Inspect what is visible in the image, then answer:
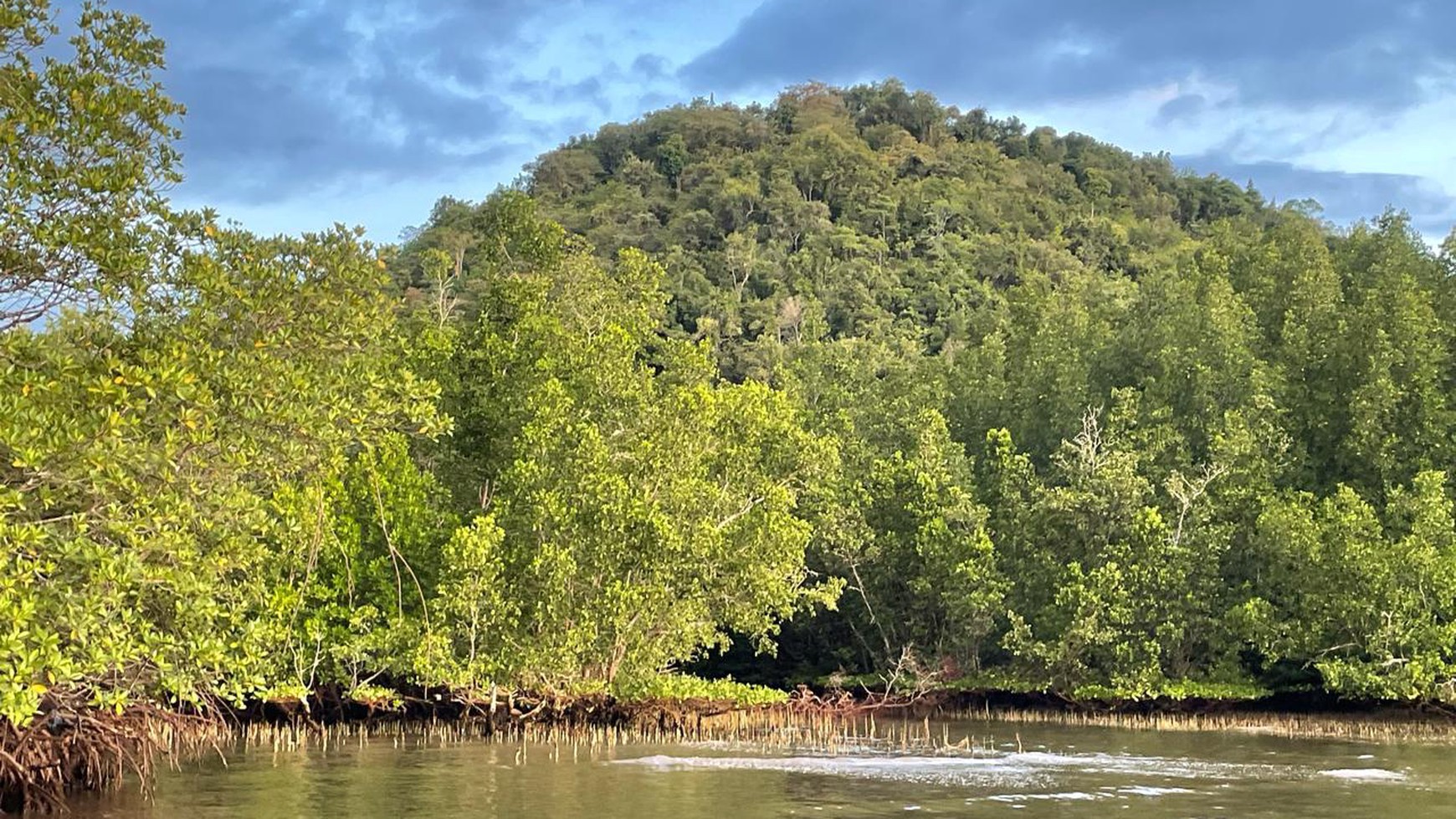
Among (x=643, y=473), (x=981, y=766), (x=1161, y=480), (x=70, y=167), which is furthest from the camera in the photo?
(x=1161, y=480)

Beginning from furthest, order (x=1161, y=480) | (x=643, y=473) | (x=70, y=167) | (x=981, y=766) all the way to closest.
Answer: (x=1161, y=480), (x=643, y=473), (x=981, y=766), (x=70, y=167)

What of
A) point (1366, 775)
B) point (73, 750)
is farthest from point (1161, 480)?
point (73, 750)

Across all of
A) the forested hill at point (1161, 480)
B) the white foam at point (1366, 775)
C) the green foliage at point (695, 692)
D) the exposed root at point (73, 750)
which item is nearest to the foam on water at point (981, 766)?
the white foam at point (1366, 775)

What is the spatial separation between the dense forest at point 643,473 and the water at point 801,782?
5.58 ft

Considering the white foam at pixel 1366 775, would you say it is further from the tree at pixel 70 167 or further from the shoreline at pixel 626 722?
the tree at pixel 70 167

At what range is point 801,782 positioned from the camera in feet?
68.5

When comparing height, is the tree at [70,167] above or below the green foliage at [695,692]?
above

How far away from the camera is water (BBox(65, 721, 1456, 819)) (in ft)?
57.4

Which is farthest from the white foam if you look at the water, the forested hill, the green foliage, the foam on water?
the green foliage

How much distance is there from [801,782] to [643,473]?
970 centimetres

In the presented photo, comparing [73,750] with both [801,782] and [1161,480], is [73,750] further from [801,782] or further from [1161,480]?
[1161,480]

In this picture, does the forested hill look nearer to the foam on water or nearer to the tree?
the foam on water

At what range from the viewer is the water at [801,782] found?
17500mm

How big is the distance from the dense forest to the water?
5.58 ft
